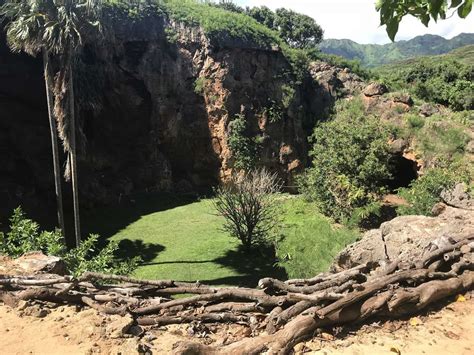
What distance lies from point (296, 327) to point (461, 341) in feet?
5.53

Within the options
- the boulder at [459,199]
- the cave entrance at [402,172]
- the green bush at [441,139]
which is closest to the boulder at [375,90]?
the green bush at [441,139]

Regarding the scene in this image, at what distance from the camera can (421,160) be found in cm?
2417

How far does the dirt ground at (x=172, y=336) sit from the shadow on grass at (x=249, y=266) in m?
10.6

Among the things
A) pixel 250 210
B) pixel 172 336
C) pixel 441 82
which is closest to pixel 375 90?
pixel 441 82

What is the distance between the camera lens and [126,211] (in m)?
23.2

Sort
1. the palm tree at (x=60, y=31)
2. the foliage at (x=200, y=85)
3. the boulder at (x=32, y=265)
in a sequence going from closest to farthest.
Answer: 1. the boulder at (x=32, y=265)
2. the palm tree at (x=60, y=31)
3. the foliage at (x=200, y=85)

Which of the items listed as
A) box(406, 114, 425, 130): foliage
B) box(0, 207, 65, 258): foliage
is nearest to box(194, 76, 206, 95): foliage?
box(406, 114, 425, 130): foliage

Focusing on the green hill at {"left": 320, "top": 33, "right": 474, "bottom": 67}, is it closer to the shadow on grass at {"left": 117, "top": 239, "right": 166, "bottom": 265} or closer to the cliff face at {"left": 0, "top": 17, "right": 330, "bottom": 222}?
the cliff face at {"left": 0, "top": 17, "right": 330, "bottom": 222}

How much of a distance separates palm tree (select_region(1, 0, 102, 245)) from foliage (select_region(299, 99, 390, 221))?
12284 mm

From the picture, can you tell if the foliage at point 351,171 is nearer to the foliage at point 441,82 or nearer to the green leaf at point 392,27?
the foliage at point 441,82

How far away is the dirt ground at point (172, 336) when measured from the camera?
3.56 m

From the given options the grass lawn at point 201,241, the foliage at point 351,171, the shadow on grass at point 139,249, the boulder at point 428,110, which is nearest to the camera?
the grass lawn at point 201,241

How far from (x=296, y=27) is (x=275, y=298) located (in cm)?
4720

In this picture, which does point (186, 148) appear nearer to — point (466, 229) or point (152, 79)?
point (152, 79)
